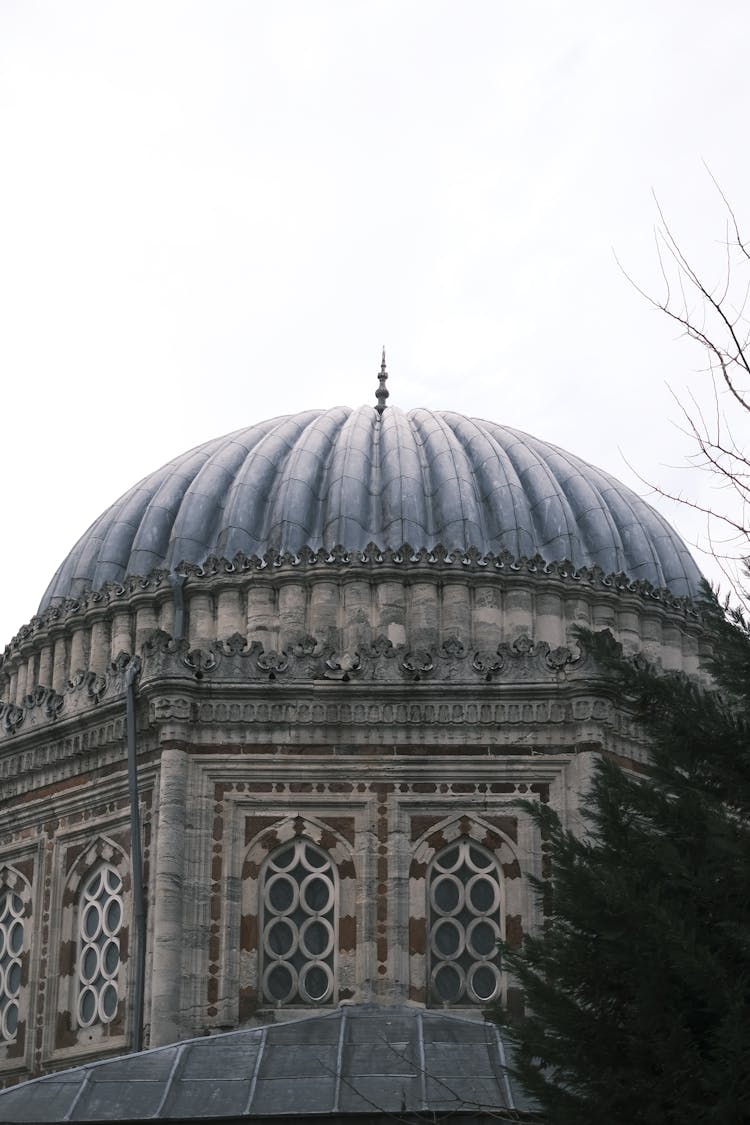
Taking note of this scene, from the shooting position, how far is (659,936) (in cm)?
983

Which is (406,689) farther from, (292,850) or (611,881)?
(611,881)

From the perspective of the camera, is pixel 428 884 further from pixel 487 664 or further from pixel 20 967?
pixel 20 967

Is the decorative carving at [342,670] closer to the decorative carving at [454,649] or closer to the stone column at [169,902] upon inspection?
the decorative carving at [454,649]

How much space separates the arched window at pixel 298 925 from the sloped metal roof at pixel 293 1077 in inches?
37.5

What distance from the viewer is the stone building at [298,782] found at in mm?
17359

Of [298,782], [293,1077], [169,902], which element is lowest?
[293,1077]

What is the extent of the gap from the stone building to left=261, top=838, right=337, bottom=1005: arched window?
0.08 feet

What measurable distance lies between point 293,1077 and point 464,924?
3278 millimetres

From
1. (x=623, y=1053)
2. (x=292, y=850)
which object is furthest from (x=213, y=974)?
(x=623, y=1053)

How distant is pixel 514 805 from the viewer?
1792 centimetres

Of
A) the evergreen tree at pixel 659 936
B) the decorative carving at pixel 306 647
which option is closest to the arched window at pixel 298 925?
the decorative carving at pixel 306 647

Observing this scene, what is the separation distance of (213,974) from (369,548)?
5.79 meters

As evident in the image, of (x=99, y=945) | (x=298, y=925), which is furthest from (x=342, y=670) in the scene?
(x=99, y=945)

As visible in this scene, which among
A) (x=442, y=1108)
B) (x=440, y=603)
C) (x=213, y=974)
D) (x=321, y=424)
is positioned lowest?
(x=442, y=1108)
